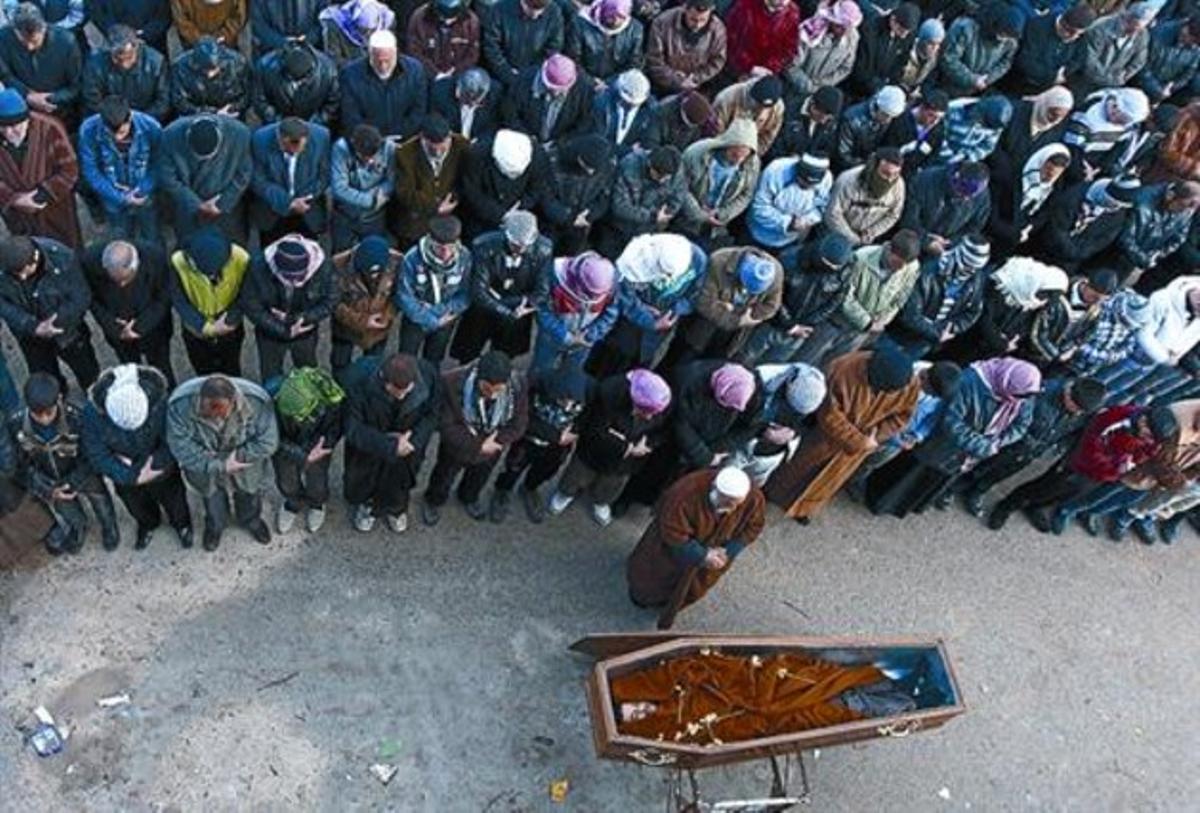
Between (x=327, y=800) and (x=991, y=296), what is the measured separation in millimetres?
5223

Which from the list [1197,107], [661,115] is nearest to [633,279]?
[661,115]

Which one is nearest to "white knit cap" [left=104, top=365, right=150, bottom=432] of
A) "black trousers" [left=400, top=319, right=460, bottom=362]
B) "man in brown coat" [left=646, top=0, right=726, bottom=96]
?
"black trousers" [left=400, top=319, right=460, bottom=362]

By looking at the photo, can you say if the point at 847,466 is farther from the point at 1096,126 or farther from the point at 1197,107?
the point at 1197,107

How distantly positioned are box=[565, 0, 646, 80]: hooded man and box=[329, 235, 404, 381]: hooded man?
7.73 feet

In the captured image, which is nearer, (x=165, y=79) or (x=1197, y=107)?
(x=165, y=79)

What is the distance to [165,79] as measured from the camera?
8125 mm

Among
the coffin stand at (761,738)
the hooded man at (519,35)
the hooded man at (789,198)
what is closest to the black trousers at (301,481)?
the coffin stand at (761,738)

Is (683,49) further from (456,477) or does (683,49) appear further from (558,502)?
(456,477)

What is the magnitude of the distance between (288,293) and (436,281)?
880mm

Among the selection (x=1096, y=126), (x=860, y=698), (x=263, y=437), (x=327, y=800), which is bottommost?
(x=327, y=800)

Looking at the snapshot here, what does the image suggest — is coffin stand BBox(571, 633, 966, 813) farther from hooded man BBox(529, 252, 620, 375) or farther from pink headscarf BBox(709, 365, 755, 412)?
hooded man BBox(529, 252, 620, 375)

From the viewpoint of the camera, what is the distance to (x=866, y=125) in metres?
9.09

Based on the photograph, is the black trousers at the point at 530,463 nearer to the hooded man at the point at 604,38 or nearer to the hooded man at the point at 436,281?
the hooded man at the point at 436,281

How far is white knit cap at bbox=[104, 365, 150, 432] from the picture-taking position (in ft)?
21.5
